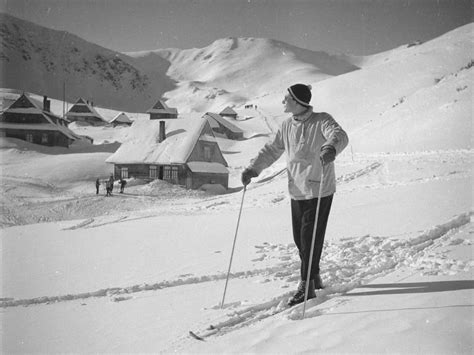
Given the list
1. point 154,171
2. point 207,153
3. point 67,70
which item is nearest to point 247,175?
point 154,171

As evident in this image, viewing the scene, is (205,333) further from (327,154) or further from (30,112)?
(30,112)

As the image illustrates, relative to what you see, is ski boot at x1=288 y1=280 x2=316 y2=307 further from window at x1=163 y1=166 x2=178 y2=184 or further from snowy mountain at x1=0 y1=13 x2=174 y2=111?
snowy mountain at x1=0 y1=13 x2=174 y2=111

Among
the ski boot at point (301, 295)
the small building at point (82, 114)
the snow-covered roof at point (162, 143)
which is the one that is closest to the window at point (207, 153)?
the snow-covered roof at point (162, 143)

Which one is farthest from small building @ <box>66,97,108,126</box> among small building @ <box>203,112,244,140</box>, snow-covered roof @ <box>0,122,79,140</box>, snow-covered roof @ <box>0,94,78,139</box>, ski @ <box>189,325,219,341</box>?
ski @ <box>189,325,219,341</box>

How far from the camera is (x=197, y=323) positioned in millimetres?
3227

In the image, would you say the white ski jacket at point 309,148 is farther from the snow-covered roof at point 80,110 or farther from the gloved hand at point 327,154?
the snow-covered roof at point 80,110

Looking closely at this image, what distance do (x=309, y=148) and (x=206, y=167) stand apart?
29.8 metres

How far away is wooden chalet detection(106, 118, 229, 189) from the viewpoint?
33.2 metres

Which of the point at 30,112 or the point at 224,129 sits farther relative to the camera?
the point at 224,129

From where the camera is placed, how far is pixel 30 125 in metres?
47.6

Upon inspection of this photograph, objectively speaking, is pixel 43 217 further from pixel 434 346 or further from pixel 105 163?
pixel 434 346

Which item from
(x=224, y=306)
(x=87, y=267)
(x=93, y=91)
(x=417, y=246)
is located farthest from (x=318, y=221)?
(x=93, y=91)

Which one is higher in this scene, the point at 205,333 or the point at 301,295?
the point at 301,295

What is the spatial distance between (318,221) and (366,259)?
131cm
